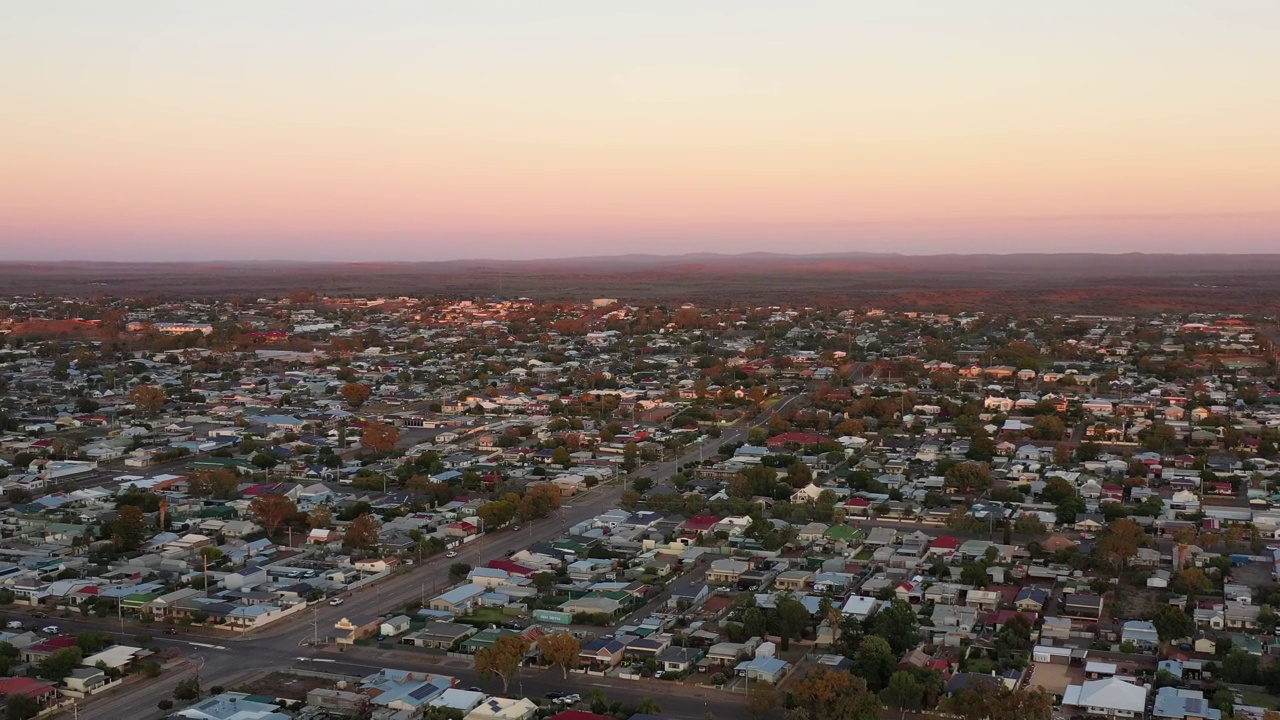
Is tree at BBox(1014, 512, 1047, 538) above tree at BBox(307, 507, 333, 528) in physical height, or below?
below

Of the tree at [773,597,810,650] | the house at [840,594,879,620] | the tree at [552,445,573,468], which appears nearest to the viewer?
the tree at [773,597,810,650]

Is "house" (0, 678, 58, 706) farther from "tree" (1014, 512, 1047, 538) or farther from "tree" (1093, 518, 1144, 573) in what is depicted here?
"tree" (1014, 512, 1047, 538)

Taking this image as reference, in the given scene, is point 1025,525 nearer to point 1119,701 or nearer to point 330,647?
point 1119,701

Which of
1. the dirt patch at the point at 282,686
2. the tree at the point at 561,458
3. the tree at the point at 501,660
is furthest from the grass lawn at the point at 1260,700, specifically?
the tree at the point at 561,458

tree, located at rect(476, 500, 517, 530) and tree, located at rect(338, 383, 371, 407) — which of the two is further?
tree, located at rect(338, 383, 371, 407)

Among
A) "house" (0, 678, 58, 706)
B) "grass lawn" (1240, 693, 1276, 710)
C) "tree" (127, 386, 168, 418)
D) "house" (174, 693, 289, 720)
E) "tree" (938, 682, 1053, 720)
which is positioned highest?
"tree" (127, 386, 168, 418)

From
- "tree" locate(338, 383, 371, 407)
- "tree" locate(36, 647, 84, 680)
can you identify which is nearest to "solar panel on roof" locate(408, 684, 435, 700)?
"tree" locate(36, 647, 84, 680)
